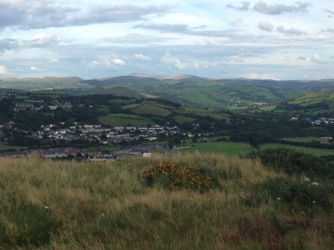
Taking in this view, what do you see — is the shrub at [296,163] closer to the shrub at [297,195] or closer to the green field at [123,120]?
the shrub at [297,195]

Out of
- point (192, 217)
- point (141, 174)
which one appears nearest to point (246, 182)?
point (141, 174)

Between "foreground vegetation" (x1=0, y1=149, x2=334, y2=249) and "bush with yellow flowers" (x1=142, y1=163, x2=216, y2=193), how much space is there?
0.07ft

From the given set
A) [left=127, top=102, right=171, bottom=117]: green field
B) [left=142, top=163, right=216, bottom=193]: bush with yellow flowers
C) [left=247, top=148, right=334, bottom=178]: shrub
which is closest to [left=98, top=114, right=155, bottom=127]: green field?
[left=127, top=102, right=171, bottom=117]: green field

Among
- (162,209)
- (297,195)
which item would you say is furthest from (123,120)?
(162,209)

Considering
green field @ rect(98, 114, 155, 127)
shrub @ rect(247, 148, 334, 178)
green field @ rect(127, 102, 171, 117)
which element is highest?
shrub @ rect(247, 148, 334, 178)

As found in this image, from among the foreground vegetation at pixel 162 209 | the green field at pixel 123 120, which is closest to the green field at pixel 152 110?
the green field at pixel 123 120

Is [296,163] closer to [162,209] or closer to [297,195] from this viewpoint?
[297,195]

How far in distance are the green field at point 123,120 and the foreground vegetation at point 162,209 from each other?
5532cm

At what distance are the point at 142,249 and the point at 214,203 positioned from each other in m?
2.34

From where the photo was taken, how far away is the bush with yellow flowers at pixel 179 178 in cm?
851

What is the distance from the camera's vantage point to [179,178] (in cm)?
881

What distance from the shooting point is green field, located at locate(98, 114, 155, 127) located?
2592 inches

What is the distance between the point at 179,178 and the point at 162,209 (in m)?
2.53

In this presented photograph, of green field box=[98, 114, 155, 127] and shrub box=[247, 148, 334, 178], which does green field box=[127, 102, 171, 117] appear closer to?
green field box=[98, 114, 155, 127]
